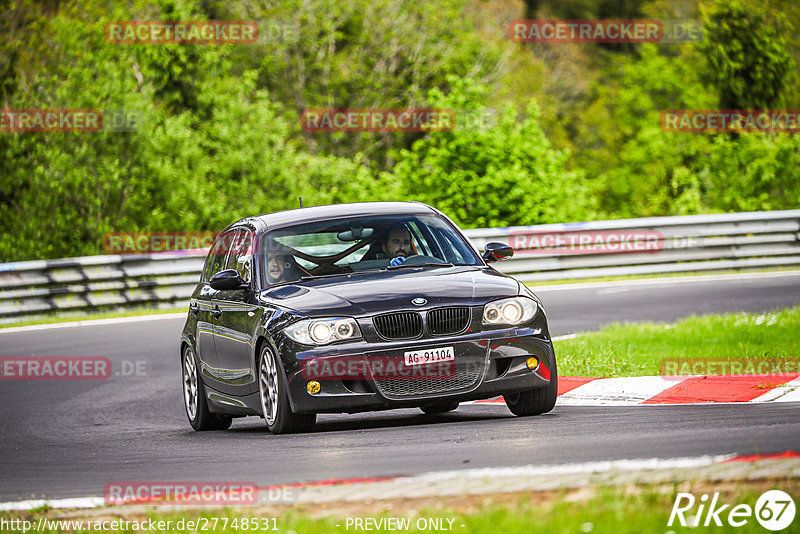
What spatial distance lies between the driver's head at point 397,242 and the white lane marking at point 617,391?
165cm

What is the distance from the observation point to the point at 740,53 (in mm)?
32281

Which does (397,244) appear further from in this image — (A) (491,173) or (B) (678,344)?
(A) (491,173)

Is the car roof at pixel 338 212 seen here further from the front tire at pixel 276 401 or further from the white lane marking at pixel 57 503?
the white lane marking at pixel 57 503

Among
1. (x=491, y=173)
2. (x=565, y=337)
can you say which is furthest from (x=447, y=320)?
(x=491, y=173)

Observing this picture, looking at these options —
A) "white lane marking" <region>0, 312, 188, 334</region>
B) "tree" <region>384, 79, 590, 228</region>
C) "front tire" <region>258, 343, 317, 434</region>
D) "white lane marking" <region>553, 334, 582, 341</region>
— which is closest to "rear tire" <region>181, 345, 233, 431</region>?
"front tire" <region>258, 343, 317, 434</region>

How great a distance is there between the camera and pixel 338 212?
10.4m

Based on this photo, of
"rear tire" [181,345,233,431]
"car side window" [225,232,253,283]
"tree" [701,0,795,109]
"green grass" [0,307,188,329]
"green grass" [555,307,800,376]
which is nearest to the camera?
"car side window" [225,232,253,283]

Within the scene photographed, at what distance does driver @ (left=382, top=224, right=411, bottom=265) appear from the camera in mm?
10010

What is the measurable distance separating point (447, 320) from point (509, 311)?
Result: 46cm

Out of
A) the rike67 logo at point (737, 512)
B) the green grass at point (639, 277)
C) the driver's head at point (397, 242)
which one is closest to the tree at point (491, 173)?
the green grass at point (639, 277)

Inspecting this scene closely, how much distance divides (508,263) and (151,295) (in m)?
5.72

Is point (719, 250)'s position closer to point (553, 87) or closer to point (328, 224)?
point (328, 224)

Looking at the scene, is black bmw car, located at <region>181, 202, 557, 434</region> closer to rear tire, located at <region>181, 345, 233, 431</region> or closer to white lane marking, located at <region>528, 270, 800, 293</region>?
rear tire, located at <region>181, 345, 233, 431</region>

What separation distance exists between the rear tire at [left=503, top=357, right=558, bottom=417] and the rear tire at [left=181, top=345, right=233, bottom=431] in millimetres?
2601
